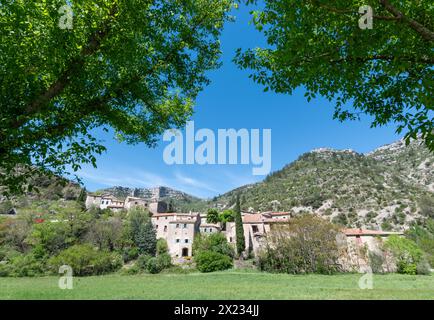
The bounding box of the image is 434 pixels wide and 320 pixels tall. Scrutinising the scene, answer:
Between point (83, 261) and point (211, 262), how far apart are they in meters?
19.4

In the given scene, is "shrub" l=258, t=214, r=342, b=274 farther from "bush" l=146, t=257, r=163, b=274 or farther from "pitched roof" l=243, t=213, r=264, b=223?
"pitched roof" l=243, t=213, r=264, b=223

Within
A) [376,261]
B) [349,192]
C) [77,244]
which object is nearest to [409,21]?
[376,261]

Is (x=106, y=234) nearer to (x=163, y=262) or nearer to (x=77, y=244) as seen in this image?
(x=77, y=244)

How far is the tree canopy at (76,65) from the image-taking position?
5.15m

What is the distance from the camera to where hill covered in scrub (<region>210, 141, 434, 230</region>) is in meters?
90.0

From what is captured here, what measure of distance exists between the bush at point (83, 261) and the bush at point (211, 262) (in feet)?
46.8

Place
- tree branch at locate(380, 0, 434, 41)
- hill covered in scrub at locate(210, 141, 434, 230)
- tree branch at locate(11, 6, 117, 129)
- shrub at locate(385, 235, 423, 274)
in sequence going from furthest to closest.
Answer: hill covered in scrub at locate(210, 141, 434, 230)
shrub at locate(385, 235, 423, 274)
tree branch at locate(11, 6, 117, 129)
tree branch at locate(380, 0, 434, 41)

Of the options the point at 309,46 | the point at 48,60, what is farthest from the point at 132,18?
the point at 309,46

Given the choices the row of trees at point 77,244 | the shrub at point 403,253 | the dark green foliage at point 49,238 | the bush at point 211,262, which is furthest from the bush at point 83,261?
the shrub at point 403,253

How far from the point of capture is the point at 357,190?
104m

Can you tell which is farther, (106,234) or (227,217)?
(227,217)

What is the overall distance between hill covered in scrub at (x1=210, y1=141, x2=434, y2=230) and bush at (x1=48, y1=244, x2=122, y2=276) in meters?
73.9

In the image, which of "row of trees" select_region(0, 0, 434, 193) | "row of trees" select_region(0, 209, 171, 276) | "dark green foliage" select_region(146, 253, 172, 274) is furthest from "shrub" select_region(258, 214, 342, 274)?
"row of trees" select_region(0, 0, 434, 193)

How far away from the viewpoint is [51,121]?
5.88 m
